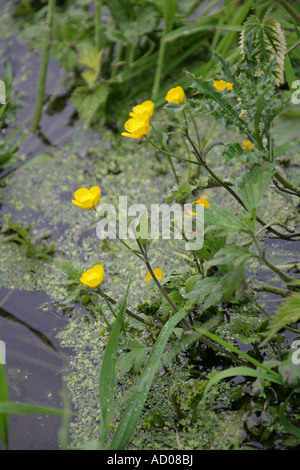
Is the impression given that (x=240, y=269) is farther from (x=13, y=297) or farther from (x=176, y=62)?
(x=176, y=62)

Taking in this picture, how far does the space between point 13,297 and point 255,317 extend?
728 mm

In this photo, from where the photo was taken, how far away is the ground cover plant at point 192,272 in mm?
1063

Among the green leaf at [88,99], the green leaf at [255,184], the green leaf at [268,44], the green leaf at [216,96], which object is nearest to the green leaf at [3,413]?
the green leaf at [255,184]

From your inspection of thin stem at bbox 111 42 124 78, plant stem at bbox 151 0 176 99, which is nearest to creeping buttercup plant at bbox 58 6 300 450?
plant stem at bbox 151 0 176 99

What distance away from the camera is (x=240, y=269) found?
100cm

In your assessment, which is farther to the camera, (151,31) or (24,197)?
(151,31)

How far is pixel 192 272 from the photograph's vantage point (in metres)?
1.45

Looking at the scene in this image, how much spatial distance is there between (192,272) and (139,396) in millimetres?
456

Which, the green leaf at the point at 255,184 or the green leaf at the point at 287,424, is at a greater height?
the green leaf at the point at 255,184

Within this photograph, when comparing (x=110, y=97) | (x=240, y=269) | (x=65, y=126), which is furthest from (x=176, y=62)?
(x=240, y=269)

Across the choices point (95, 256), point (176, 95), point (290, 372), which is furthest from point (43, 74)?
point (290, 372)

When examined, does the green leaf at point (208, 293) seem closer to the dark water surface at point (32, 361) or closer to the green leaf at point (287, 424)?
the green leaf at point (287, 424)

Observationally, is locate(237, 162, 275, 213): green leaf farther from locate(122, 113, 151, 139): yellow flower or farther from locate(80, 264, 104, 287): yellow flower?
locate(80, 264, 104, 287): yellow flower

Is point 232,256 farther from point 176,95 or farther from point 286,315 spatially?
point 176,95
